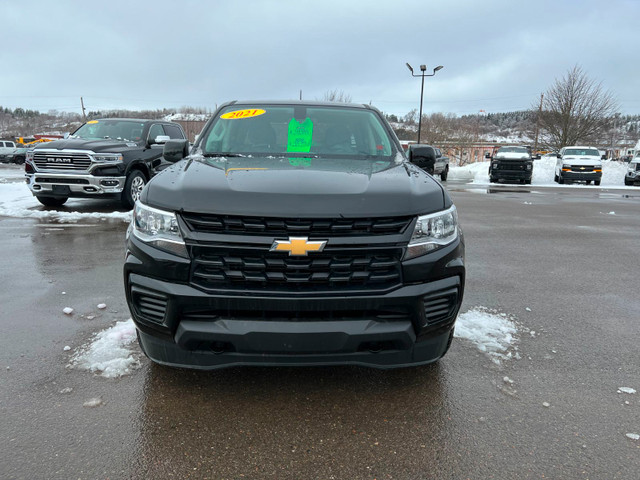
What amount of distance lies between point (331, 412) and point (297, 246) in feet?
3.20

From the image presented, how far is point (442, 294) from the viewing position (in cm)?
242

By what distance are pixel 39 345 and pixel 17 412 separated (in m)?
0.91

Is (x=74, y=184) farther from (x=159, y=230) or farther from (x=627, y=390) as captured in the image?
(x=627, y=390)

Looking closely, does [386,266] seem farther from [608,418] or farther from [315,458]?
[608,418]

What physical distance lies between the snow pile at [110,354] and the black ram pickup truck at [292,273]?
531mm

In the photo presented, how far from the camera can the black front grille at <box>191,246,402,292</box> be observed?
2285 mm

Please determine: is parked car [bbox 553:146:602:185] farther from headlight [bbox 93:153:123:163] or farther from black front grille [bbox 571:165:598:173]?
headlight [bbox 93:153:123:163]

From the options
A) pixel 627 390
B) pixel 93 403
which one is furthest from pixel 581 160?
pixel 93 403

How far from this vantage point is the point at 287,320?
90.3 inches

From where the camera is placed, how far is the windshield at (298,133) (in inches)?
143

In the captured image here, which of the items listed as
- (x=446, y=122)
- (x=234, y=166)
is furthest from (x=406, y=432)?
(x=446, y=122)

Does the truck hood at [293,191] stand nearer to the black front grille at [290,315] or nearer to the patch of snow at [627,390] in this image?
the black front grille at [290,315]

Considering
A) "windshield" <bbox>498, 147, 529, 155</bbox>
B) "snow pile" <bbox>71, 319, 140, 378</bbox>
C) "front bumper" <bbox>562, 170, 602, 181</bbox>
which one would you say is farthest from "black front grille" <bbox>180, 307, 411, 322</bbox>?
"front bumper" <bbox>562, 170, 602, 181</bbox>

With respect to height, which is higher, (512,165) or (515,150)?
(515,150)
